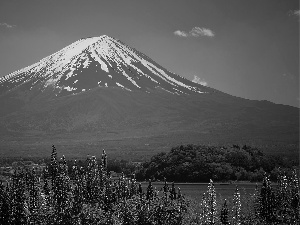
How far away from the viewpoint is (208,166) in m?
130

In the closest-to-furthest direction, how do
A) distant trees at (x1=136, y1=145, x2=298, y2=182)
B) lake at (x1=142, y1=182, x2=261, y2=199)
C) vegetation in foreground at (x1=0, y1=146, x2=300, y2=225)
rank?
vegetation in foreground at (x1=0, y1=146, x2=300, y2=225), lake at (x1=142, y1=182, x2=261, y2=199), distant trees at (x1=136, y1=145, x2=298, y2=182)

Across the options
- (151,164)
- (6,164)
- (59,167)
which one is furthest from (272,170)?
(59,167)

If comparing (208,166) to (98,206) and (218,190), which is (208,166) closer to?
(218,190)

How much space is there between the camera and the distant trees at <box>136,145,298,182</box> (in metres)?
126

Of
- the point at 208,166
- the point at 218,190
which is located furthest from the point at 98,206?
the point at 208,166

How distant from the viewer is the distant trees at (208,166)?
126 m

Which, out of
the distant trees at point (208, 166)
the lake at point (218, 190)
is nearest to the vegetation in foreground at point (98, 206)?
the lake at point (218, 190)


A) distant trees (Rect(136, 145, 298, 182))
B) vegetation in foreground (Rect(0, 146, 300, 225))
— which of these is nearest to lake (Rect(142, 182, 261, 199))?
distant trees (Rect(136, 145, 298, 182))

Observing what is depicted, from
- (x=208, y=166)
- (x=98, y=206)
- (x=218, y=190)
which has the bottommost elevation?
(x=218, y=190)

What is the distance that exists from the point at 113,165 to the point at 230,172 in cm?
2876

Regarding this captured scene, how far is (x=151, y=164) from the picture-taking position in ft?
444

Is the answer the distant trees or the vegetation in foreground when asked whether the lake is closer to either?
the distant trees

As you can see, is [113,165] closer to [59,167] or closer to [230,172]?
[230,172]

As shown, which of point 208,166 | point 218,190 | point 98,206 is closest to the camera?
point 98,206
